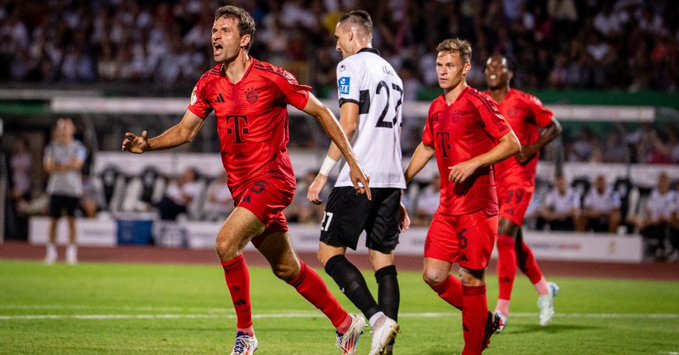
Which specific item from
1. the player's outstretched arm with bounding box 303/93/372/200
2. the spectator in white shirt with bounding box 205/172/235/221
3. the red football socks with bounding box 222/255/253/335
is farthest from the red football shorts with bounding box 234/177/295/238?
the spectator in white shirt with bounding box 205/172/235/221

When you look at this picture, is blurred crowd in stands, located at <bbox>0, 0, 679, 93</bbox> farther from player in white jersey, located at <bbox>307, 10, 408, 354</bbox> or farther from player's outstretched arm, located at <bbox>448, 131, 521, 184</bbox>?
player's outstretched arm, located at <bbox>448, 131, 521, 184</bbox>

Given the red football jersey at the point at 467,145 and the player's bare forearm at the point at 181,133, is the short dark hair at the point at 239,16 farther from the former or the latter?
the red football jersey at the point at 467,145

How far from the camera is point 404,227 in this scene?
8.45 metres

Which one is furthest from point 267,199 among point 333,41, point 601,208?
point 333,41

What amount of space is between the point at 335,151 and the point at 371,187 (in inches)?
17.3

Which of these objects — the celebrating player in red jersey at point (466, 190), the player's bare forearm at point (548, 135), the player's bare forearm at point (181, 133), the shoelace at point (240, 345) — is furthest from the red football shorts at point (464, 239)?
the player's bare forearm at point (548, 135)

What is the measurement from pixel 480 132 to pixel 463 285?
3.89 feet

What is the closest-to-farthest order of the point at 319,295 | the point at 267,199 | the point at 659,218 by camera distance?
1. the point at 267,199
2. the point at 319,295
3. the point at 659,218

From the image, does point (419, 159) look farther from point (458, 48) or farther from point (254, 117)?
point (254, 117)

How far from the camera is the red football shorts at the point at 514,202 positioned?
1094cm

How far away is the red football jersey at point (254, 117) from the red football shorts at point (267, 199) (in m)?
0.06

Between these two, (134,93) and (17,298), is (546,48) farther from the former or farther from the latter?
(17,298)

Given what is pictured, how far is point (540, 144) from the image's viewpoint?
11.0 metres

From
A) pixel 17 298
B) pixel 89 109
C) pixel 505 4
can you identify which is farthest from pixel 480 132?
pixel 505 4
